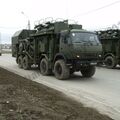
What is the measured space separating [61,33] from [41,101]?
8064 mm

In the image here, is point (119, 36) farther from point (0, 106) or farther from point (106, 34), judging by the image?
point (0, 106)

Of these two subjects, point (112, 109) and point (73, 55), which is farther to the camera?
point (73, 55)

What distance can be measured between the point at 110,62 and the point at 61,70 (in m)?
9.15

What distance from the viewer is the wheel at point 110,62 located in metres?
23.9

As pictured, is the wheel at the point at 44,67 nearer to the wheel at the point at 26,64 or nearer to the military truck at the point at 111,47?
the wheel at the point at 26,64

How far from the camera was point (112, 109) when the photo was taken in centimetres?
891

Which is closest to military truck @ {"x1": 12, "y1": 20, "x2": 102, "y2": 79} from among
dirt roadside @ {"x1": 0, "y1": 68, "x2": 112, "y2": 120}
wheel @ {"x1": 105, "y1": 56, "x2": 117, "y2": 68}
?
dirt roadside @ {"x1": 0, "y1": 68, "x2": 112, "y2": 120}

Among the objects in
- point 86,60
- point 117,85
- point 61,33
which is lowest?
point 117,85

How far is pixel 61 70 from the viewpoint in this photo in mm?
16203

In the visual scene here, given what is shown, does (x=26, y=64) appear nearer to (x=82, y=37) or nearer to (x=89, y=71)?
(x=89, y=71)

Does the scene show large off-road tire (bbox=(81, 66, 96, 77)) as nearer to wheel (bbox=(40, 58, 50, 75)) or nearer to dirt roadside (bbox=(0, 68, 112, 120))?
wheel (bbox=(40, 58, 50, 75))

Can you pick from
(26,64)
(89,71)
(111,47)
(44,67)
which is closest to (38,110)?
(89,71)

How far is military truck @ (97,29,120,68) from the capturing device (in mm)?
23938

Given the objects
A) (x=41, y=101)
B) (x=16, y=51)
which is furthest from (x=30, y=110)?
(x=16, y=51)
